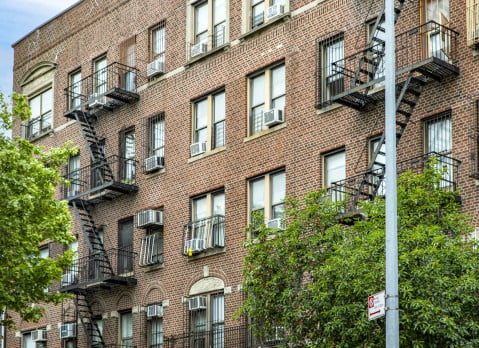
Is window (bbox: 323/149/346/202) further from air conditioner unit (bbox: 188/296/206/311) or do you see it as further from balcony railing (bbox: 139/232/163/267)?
balcony railing (bbox: 139/232/163/267)

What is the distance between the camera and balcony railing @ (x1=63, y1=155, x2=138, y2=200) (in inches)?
1609

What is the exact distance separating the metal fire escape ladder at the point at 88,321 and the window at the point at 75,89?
784 centimetres

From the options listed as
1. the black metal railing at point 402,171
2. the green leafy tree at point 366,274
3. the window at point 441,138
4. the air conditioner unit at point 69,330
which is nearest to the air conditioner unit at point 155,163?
the air conditioner unit at point 69,330

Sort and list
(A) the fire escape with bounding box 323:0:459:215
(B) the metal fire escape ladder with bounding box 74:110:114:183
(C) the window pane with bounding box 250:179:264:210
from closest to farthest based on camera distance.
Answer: (A) the fire escape with bounding box 323:0:459:215 < (C) the window pane with bounding box 250:179:264:210 < (B) the metal fire escape ladder with bounding box 74:110:114:183

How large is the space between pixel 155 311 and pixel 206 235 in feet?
11.8

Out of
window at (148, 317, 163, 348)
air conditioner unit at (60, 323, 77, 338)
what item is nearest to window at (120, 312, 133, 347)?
window at (148, 317, 163, 348)

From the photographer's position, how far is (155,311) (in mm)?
38594

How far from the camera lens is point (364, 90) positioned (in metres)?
31.8

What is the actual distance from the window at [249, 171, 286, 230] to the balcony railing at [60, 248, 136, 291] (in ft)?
22.0

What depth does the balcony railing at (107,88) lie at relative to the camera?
4181cm

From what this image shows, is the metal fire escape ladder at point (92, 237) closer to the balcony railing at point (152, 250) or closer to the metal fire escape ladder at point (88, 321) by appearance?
the metal fire escape ladder at point (88, 321)

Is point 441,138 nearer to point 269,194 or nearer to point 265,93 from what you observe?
point 269,194

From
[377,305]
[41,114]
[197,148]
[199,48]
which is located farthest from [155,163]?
[377,305]

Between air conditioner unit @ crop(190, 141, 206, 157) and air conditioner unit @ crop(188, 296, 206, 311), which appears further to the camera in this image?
air conditioner unit @ crop(190, 141, 206, 157)
